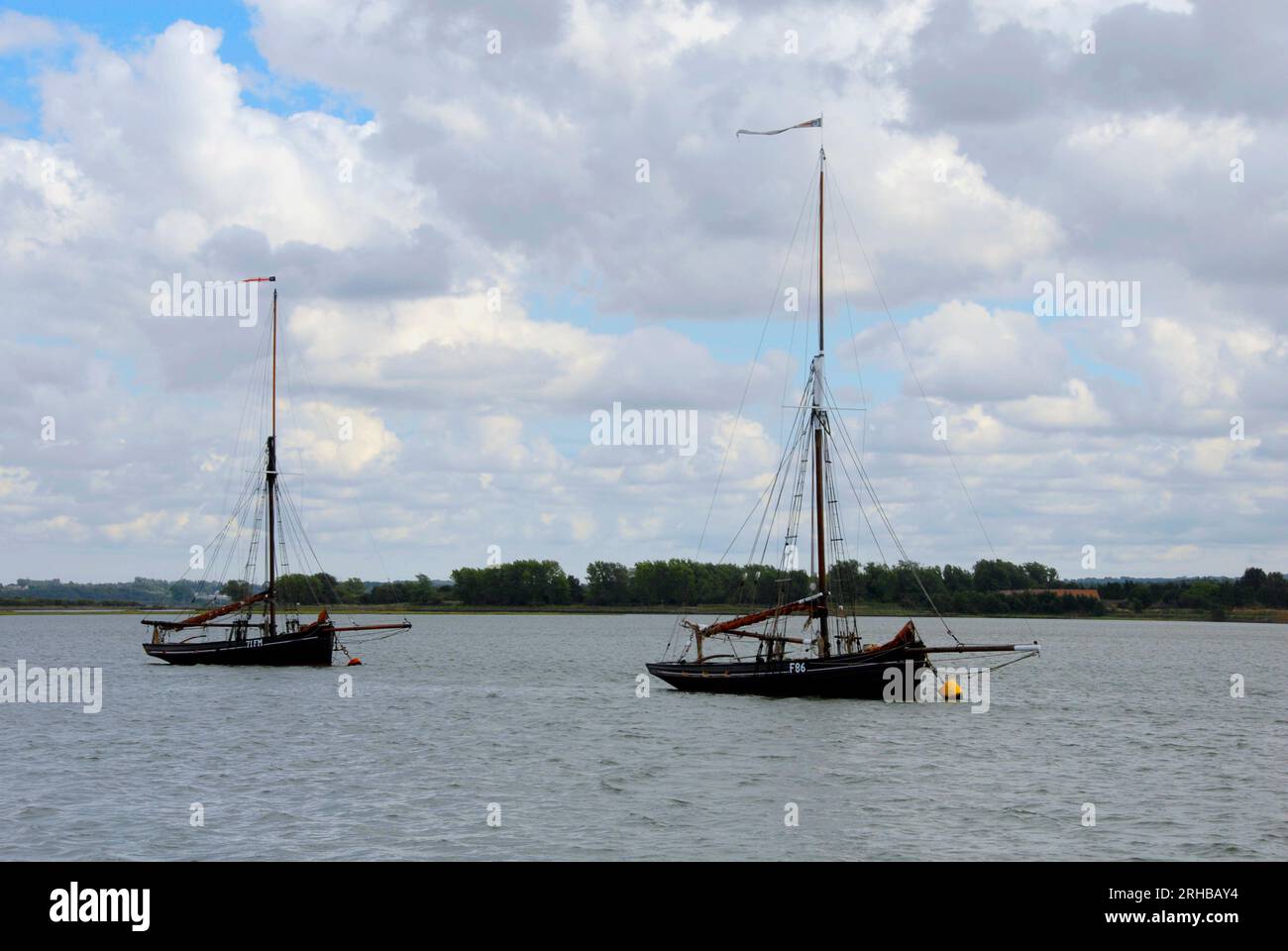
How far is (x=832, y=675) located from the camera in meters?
63.7

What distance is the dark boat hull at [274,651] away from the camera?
89.4m

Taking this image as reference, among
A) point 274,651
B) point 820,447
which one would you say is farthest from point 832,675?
point 274,651

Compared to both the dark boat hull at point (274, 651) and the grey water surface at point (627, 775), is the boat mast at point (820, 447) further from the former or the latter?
the dark boat hull at point (274, 651)

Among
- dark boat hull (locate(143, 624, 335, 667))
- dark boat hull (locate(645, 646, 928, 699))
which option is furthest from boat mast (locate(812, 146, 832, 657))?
dark boat hull (locate(143, 624, 335, 667))

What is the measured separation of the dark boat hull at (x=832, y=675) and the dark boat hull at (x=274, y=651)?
34021 millimetres

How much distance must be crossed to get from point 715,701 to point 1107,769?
25340 mm

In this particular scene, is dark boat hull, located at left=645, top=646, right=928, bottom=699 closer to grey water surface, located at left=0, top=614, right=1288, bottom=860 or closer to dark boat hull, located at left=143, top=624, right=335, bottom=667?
grey water surface, located at left=0, top=614, right=1288, bottom=860

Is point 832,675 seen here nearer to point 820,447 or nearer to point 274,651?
point 820,447

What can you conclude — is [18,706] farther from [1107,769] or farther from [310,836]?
[1107,769]

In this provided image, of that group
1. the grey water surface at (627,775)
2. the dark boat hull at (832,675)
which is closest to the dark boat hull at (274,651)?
the grey water surface at (627,775)

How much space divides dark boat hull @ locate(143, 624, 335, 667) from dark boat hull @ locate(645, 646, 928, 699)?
3402cm

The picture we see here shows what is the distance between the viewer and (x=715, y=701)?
66.2m

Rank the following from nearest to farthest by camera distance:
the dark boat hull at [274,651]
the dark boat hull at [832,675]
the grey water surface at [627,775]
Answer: the grey water surface at [627,775] < the dark boat hull at [832,675] < the dark boat hull at [274,651]
